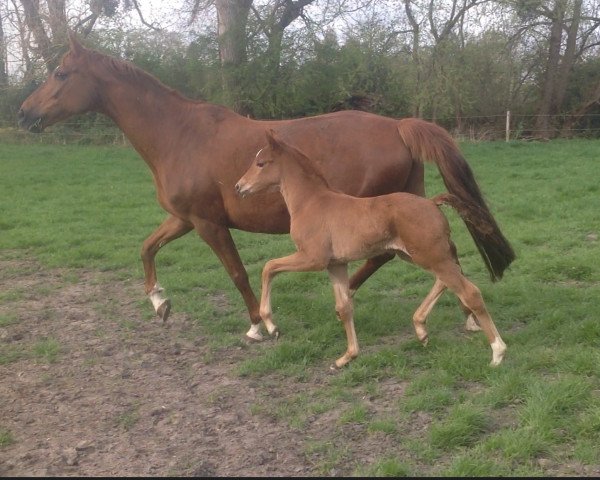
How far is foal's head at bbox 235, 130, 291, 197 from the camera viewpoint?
533 cm

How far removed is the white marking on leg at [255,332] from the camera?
19.1ft

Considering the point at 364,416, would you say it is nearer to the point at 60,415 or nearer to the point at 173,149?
the point at 60,415

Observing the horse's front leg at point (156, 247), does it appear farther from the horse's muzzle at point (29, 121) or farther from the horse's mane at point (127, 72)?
the horse's muzzle at point (29, 121)

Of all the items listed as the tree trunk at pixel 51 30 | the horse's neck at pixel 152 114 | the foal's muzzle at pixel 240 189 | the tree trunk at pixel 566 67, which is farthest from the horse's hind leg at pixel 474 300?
the tree trunk at pixel 51 30

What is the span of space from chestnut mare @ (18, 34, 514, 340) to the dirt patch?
0.63 meters

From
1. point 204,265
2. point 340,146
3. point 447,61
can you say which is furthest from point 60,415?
point 447,61

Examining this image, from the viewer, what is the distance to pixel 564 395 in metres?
4.01

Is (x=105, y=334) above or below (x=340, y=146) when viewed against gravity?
below

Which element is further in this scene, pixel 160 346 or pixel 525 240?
pixel 525 240

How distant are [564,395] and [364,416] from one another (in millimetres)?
1149

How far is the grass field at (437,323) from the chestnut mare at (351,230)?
1.14 ft

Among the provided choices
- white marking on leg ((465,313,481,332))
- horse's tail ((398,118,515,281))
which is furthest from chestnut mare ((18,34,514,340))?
white marking on leg ((465,313,481,332))

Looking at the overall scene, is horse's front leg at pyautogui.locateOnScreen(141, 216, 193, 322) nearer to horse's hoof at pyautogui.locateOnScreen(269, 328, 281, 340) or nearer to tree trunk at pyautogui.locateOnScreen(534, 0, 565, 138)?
horse's hoof at pyautogui.locateOnScreen(269, 328, 281, 340)

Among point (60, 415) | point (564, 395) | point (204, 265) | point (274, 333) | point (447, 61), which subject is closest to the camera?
point (564, 395)
